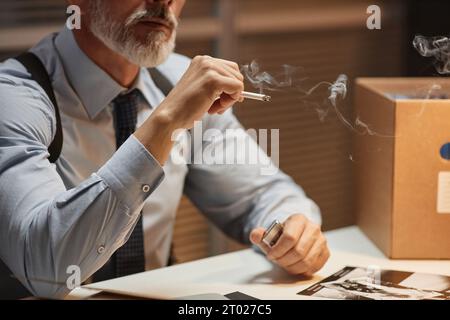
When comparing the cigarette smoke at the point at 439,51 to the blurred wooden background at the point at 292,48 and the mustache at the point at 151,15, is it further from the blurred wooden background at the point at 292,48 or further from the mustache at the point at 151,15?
the mustache at the point at 151,15

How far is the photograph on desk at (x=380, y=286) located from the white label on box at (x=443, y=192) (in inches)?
6.3

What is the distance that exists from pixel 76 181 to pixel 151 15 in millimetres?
330

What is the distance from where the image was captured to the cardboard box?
4.39ft

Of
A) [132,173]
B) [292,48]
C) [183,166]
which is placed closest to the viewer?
[132,173]

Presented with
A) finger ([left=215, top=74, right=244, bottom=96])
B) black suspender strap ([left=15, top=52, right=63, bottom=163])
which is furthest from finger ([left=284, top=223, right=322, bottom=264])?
black suspender strap ([left=15, top=52, right=63, bottom=163])

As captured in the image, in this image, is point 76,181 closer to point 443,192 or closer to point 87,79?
point 87,79

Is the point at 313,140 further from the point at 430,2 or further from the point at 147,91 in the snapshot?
the point at 147,91

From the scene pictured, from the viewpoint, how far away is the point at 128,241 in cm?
132

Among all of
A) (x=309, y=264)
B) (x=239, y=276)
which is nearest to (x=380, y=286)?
(x=309, y=264)

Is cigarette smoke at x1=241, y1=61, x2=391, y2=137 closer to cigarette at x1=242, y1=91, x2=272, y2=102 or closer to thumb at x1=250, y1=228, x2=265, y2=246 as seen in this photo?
cigarette at x1=242, y1=91, x2=272, y2=102

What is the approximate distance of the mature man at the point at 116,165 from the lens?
1.09 meters

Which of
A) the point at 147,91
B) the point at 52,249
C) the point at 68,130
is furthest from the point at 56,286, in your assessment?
the point at 147,91

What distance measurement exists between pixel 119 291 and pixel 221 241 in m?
1.03

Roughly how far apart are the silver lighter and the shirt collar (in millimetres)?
342
